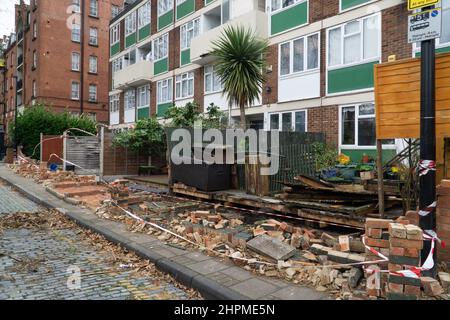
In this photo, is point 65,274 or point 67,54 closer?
point 65,274

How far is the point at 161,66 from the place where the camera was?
25.2 m

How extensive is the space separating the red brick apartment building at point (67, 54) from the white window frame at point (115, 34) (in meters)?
8.59

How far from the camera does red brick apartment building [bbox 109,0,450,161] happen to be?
12648 mm

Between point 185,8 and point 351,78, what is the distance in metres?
13.4

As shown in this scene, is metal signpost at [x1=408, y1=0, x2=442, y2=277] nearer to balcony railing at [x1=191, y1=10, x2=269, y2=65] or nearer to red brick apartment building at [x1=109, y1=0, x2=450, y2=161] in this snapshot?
red brick apartment building at [x1=109, y1=0, x2=450, y2=161]

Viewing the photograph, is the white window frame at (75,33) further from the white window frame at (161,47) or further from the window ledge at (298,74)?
the window ledge at (298,74)

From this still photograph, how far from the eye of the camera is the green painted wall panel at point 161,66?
2466 centimetres

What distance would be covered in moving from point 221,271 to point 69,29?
134ft

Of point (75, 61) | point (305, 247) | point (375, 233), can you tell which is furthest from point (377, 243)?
point (75, 61)

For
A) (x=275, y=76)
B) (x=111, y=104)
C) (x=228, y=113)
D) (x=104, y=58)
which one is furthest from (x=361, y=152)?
(x=104, y=58)

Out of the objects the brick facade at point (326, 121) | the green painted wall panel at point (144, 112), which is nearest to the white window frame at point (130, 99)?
the green painted wall panel at point (144, 112)

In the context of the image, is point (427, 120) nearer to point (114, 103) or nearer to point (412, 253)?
point (412, 253)

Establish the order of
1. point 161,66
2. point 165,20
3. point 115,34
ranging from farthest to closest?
point 115,34, point 161,66, point 165,20
